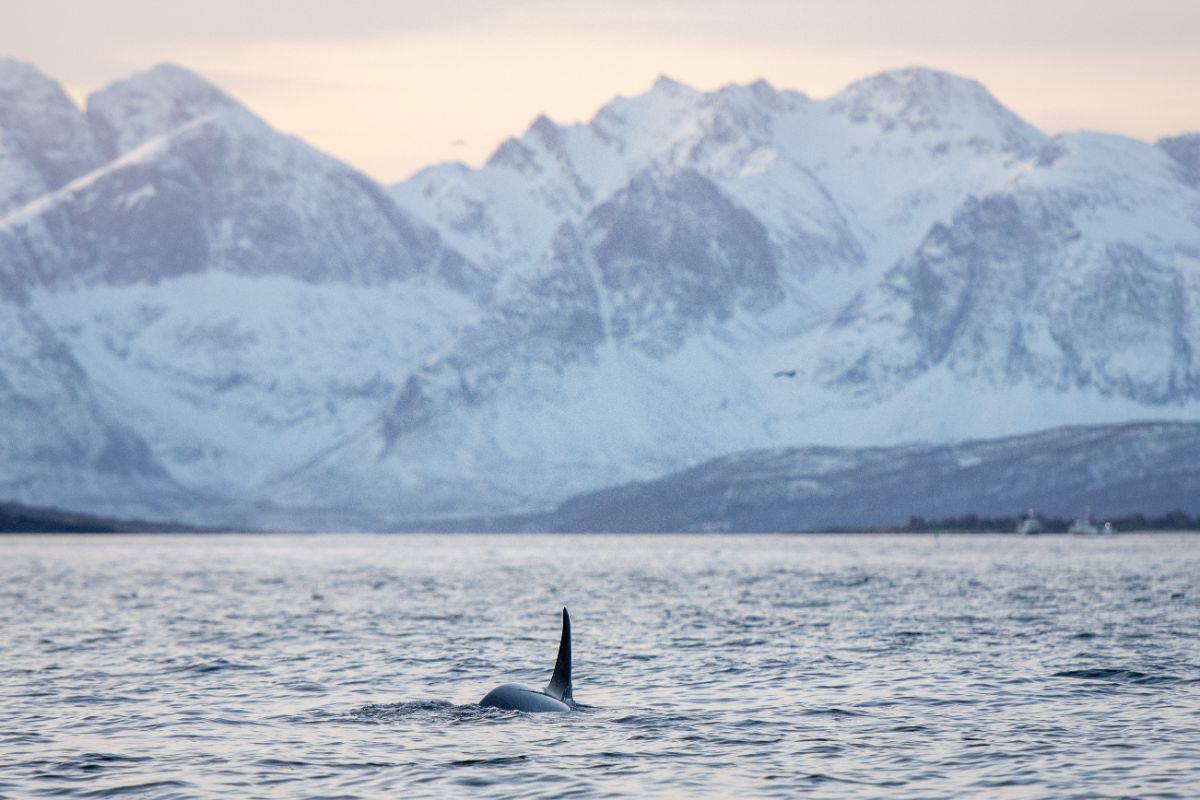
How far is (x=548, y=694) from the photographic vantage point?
5722cm

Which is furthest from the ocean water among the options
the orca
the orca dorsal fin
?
the orca dorsal fin

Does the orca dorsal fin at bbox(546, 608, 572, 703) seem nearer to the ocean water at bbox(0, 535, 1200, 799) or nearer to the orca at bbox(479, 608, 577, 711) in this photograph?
the orca at bbox(479, 608, 577, 711)

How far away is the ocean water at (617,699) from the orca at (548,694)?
29.0 inches

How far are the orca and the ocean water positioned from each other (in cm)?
74

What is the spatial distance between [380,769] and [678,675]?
2241 centimetres

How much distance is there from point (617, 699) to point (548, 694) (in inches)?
147

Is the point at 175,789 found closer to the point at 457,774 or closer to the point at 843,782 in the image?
the point at 457,774

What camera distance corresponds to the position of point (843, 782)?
44.5 m

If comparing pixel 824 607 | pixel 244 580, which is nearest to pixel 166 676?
pixel 824 607

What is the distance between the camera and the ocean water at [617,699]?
45344 mm

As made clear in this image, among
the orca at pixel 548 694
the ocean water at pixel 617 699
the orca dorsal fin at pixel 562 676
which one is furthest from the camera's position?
the orca dorsal fin at pixel 562 676

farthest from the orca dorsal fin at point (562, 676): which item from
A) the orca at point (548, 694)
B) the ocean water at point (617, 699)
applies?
the ocean water at point (617, 699)

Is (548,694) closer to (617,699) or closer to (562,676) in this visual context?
(562,676)

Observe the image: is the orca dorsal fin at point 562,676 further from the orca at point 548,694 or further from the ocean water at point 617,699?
the ocean water at point 617,699
